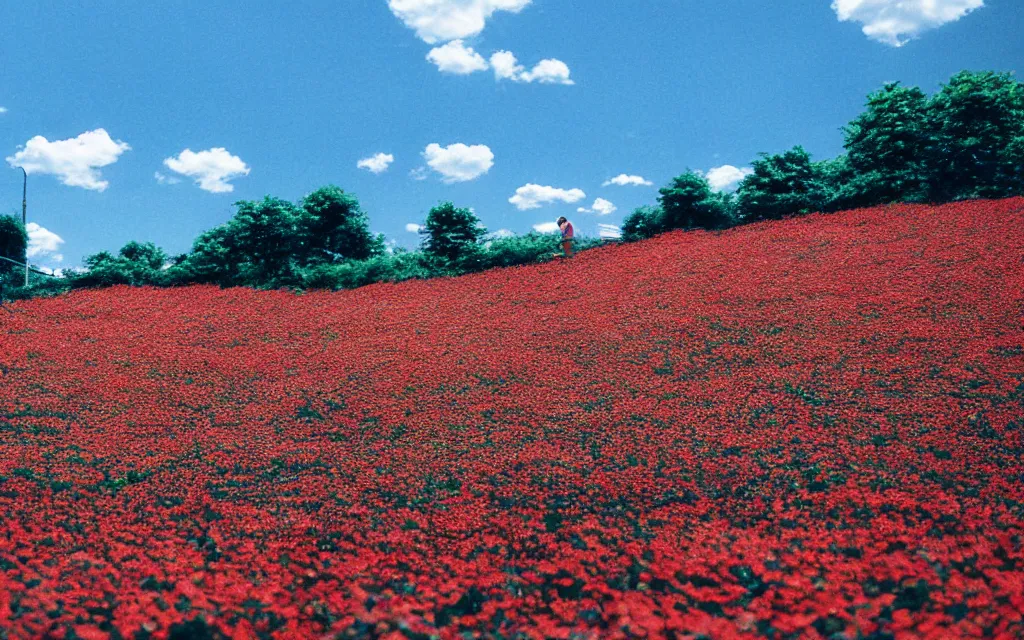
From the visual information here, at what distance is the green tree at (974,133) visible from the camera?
1872 centimetres

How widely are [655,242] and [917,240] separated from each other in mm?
7364

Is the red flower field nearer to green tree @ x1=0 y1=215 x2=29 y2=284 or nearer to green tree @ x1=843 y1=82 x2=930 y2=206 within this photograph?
green tree @ x1=843 y1=82 x2=930 y2=206

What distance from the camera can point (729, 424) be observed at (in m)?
8.64

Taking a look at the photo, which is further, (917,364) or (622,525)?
(917,364)

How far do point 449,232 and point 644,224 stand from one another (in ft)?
22.8

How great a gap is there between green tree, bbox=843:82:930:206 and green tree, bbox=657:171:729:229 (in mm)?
4436

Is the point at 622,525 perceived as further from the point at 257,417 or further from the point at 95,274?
the point at 95,274

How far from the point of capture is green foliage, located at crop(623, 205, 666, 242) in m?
21.2

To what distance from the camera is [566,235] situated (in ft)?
66.7

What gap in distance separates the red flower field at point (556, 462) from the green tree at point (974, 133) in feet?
11.1

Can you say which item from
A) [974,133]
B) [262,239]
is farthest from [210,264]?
[974,133]

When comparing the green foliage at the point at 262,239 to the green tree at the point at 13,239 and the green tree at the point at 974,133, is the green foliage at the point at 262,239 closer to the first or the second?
the green tree at the point at 13,239

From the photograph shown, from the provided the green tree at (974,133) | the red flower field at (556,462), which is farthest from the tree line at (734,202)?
the red flower field at (556,462)

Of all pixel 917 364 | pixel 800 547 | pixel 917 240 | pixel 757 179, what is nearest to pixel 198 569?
pixel 800 547
